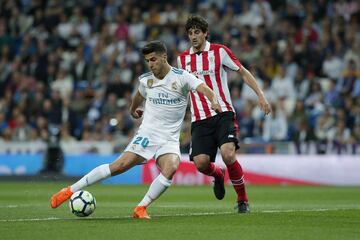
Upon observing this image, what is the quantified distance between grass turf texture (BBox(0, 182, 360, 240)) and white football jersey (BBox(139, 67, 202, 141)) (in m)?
0.98

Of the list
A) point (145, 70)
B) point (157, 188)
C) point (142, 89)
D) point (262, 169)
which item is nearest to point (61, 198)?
point (157, 188)

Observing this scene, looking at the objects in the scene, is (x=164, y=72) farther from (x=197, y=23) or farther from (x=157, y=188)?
(x=157, y=188)

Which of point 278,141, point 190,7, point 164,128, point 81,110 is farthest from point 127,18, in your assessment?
point 164,128

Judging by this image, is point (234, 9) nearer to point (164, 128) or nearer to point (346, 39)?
point (346, 39)

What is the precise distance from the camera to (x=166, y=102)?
10.2m

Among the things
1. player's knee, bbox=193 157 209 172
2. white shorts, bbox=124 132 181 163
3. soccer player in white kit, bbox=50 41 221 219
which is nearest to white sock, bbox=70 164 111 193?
soccer player in white kit, bbox=50 41 221 219

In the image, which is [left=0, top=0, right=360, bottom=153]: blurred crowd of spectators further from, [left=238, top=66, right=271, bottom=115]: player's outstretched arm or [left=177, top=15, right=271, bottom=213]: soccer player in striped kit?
[left=238, top=66, right=271, bottom=115]: player's outstretched arm

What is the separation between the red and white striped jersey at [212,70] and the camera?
11.0 m

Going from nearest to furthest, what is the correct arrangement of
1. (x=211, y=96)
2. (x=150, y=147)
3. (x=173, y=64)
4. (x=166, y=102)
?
(x=211, y=96) < (x=150, y=147) < (x=166, y=102) < (x=173, y=64)

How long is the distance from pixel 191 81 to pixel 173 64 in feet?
40.8

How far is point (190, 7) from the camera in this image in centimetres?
2458

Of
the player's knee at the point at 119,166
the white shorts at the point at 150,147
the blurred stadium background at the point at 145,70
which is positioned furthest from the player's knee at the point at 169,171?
the blurred stadium background at the point at 145,70

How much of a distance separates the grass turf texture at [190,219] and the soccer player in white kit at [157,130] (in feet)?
1.18

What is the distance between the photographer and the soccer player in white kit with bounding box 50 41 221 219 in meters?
9.95
